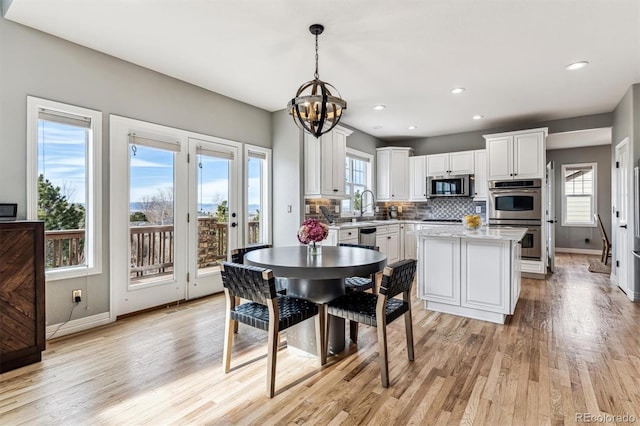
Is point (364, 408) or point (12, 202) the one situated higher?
point (12, 202)

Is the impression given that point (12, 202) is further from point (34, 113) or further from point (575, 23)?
point (575, 23)

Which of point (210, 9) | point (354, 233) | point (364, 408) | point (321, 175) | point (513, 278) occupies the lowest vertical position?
point (364, 408)

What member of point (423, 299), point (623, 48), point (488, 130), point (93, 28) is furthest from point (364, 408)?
point (488, 130)

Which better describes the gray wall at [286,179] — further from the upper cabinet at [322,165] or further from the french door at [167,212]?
the french door at [167,212]

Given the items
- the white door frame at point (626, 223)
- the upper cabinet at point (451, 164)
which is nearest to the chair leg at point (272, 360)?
the white door frame at point (626, 223)

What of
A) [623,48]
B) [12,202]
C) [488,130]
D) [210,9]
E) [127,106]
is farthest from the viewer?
[488,130]

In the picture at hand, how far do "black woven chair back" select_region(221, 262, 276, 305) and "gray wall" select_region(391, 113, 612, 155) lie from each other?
5.72 metres

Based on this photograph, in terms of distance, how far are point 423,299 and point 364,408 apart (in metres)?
2.04

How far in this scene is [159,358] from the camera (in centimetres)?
251

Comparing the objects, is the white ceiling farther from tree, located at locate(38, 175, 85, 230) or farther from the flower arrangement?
the flower arrangement

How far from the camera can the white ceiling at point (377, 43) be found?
2.45 m

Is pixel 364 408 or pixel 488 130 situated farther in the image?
pixel 488 130

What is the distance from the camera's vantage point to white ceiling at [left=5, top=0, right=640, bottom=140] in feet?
8.04

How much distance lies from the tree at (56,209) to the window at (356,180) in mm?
4023
